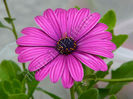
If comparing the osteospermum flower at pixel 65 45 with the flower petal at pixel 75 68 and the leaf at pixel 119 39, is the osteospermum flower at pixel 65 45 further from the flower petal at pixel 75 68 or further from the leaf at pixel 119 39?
the leaf at pixel 119 39

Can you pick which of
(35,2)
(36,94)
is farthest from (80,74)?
(35,2)

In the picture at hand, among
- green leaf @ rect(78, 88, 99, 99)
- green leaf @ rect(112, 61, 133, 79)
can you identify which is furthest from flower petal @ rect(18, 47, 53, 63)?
green leaf @ rect(112, 61, 133, 79)

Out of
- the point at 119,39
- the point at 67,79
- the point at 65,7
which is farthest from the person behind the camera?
the point at 65,7

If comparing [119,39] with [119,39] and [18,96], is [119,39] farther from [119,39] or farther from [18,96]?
[18,96]

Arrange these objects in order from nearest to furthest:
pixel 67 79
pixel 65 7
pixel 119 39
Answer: pixel 67 79
pixel 119 39
pixel 65 7

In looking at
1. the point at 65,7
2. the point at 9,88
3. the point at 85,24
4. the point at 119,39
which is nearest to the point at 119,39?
the point at 119,39

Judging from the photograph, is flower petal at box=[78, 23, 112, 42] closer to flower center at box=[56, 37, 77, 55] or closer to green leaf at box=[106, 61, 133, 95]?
flower center at box=[56, 37, 77, 55]

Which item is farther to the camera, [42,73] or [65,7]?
[65,7]
